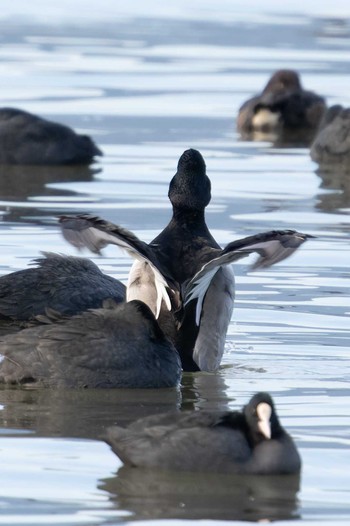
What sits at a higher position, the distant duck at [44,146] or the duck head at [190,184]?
the distant duck at [44,146]

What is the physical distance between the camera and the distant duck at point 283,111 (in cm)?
2398

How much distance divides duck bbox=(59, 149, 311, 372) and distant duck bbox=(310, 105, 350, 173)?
31.4 ft

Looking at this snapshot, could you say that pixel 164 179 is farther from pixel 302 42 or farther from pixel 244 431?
pixel 302 42

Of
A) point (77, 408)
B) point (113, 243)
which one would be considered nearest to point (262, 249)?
point (113, 243)

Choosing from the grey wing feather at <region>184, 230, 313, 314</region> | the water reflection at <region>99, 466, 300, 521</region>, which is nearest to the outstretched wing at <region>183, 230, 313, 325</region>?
the grey wing feather at <region>184, 230, 313, 314</region>

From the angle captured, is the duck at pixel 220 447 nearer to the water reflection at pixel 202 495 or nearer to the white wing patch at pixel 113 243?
the water reflection at pixel 202 495

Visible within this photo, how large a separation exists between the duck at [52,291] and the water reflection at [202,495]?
8.30ft

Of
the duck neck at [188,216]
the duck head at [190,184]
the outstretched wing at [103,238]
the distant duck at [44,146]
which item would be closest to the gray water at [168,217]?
the distant duck at [44,146]

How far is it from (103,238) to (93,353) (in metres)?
0.72

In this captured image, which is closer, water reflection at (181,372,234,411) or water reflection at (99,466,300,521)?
water reflection at (99,466,300,521)

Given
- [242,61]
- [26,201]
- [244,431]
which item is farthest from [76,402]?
[242,61]

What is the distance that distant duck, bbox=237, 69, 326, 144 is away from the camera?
23984 mm

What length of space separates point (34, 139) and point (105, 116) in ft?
14.3

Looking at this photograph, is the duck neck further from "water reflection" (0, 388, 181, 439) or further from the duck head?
"water reflection" (0, 388, 181, 439)
